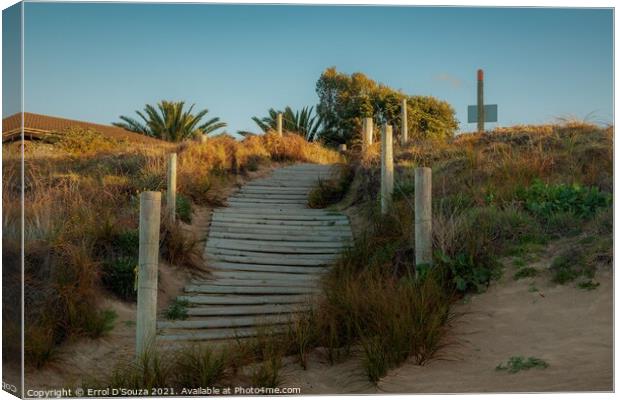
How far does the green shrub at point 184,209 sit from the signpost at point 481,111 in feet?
17.5

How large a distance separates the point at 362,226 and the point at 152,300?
652 centimetres

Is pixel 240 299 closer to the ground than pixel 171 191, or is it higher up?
closer to the ground

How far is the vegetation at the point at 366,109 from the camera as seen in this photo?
44.3 ft

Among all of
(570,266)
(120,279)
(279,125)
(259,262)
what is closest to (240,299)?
(259,262)

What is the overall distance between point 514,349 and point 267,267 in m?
4.98

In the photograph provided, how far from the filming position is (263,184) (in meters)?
17.5

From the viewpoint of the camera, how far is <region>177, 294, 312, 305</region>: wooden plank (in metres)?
10.6

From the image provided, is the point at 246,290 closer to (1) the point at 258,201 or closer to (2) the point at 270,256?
(2) the point at 270,256

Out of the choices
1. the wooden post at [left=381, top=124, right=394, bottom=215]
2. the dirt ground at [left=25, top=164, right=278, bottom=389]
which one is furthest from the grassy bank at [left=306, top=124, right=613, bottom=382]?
the dirt ground at [left=25, top=164, right=278, bottom=389]

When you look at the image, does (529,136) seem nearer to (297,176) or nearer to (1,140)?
(297,176)

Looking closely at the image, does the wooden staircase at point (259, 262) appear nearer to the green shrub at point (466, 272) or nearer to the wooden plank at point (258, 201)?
the wooden plank at point (258, 201)

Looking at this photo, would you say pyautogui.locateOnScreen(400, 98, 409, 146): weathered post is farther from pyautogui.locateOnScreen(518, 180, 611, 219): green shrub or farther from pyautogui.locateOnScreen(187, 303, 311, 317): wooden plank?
pyautogui.locateOnScreen(187, 303, 311, 317): wooden plank

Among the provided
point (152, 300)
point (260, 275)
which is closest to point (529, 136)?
point (260, 275)

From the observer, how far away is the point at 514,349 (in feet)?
25.3
